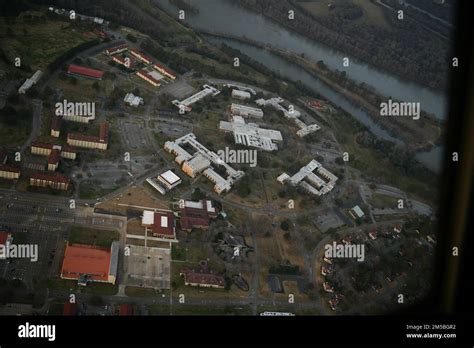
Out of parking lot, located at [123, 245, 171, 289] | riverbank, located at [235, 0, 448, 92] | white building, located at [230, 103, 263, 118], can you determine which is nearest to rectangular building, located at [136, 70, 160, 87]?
white building, located at [230, 103, 263, 118]

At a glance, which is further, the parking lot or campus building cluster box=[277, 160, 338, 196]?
campus building cluster box=[277, 160, 338, 196]

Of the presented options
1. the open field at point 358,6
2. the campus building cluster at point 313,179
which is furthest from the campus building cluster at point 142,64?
the open field at point 358,6

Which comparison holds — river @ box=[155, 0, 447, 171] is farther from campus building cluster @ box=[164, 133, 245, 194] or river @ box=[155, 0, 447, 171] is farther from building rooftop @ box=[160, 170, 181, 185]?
building rooftop @ box=[160, 170, 181, 185]

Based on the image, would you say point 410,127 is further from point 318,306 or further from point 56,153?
point 56,153

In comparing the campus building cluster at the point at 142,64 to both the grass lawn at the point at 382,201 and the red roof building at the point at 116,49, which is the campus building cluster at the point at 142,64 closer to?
the red roof building at the point at 116,49

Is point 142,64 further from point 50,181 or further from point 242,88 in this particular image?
point 50,181

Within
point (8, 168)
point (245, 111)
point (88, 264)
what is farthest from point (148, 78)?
point (88, 264)
